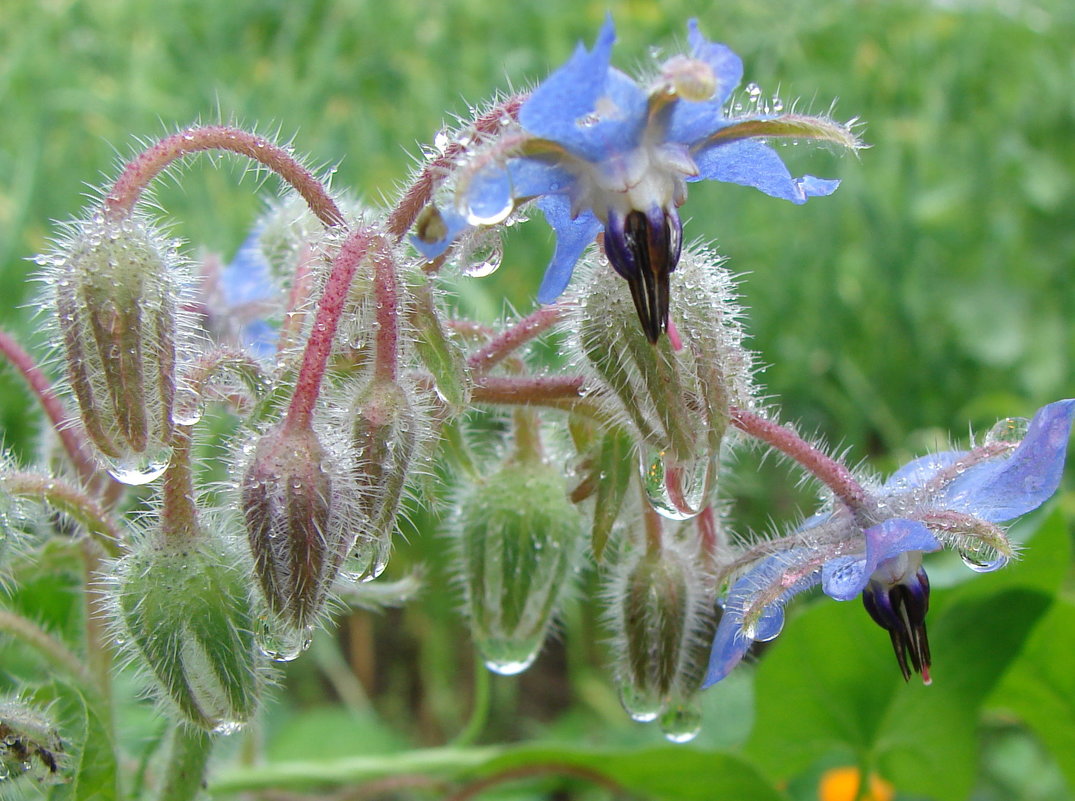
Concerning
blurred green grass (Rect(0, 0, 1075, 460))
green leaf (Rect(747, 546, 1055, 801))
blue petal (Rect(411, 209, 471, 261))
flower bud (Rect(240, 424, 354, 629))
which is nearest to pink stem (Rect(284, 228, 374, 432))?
flower bud (Rect(240, 424, 354, 629))

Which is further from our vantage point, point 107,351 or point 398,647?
point 398,647

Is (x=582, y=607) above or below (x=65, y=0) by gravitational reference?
below

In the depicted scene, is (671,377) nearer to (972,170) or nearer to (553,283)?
(553,283)

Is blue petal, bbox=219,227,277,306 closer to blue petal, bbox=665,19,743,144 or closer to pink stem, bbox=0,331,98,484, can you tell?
pink stem, bbox=0,331,98,484

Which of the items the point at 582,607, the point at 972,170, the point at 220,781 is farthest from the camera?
the point at 972,170

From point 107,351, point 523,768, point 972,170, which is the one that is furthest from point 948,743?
point 972,170

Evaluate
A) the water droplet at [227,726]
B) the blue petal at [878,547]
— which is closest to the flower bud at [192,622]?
the water droplet at [227,726]
